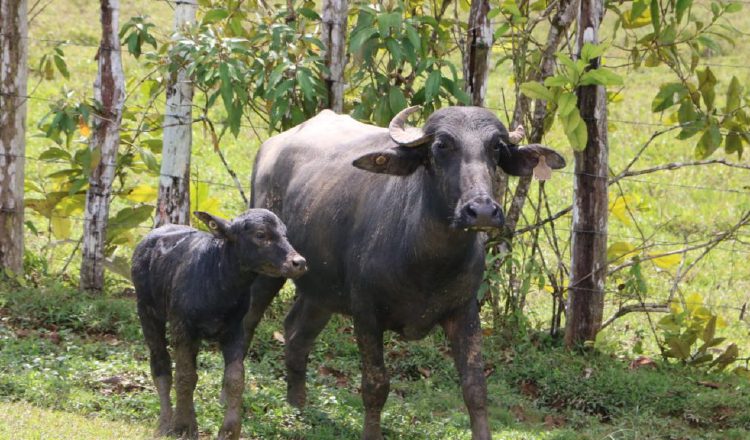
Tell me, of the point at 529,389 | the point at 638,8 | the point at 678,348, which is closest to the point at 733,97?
the point at 638,8

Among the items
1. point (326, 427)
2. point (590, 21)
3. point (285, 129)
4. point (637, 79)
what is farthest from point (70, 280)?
point (637, 79)

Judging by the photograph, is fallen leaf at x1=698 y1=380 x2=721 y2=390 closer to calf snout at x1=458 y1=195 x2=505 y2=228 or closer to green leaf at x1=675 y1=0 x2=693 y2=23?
green leaf at x1=675 y1=0 x2=693 y2=23

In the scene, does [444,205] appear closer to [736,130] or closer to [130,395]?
[130,395]

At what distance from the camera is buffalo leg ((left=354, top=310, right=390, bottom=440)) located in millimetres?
6559

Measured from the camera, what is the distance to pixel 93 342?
8.36 meters

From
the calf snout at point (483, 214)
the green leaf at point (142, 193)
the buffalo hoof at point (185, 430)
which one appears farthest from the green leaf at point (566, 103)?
the green leaf at point (142, 193)

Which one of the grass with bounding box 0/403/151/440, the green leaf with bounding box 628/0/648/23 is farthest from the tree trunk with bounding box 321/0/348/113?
the grass with bounding box 0/403/151/440

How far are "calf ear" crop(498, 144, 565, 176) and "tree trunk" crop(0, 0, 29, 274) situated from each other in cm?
468

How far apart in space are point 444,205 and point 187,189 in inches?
139

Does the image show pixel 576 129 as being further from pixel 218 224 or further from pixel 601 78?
pixel 218 224

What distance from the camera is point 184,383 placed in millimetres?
6328

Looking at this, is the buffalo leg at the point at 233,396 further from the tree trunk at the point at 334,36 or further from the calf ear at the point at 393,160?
the tree trunk at the point at 334,36

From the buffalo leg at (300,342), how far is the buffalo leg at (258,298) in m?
0.21

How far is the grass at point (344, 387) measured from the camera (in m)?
6.88
